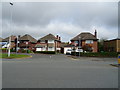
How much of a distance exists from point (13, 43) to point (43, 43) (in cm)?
1763

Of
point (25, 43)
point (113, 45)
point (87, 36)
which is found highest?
point (87, 36)

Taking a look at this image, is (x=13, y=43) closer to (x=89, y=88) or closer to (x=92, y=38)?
(x=92, y=38)

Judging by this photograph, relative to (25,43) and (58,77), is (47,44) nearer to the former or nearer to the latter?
(25,43)

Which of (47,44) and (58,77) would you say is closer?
(58,77)

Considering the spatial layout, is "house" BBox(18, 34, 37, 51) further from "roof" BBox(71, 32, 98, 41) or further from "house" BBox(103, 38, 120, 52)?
"house" BBox(103, 38, 120, 52)

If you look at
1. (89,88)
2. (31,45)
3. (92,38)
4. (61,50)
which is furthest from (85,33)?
(89,88)

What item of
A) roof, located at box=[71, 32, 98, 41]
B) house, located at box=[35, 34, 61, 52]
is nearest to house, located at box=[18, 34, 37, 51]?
house, located at box=[35, 34, 61, 52]

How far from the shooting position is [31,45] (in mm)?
54719

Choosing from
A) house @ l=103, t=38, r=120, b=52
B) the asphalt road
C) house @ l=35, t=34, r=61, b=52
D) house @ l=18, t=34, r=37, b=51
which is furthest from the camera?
house @ l=18, t=34, r=37, b=51

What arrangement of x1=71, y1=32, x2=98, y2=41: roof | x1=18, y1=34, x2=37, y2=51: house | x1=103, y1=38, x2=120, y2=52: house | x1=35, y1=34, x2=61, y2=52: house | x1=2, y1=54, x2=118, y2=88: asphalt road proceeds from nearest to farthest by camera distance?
x1=2, y1=54, x2=118, y2=88: asphalt road < x1=103, y1=38, x2=120, y2=52: house < x1=71, y1=32, x2=98, y2=41: roof < x1=35, y1=34, x2=61, y2=52: house < x1=18, y1=34, x2=37, y2=51: house

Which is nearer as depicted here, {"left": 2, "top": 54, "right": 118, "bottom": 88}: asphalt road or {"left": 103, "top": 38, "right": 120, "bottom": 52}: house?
{"left": 2, "top": 54, "right": 118, "bottom": 88}: asphalt road

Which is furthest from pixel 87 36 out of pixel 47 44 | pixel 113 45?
pixel 47 44

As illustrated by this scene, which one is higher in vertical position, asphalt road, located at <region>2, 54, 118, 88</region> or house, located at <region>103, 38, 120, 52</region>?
house, located at <region>103, 38, 120, 52</region>

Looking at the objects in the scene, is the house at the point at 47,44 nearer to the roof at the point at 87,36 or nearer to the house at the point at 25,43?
the house at the point at 25,43
